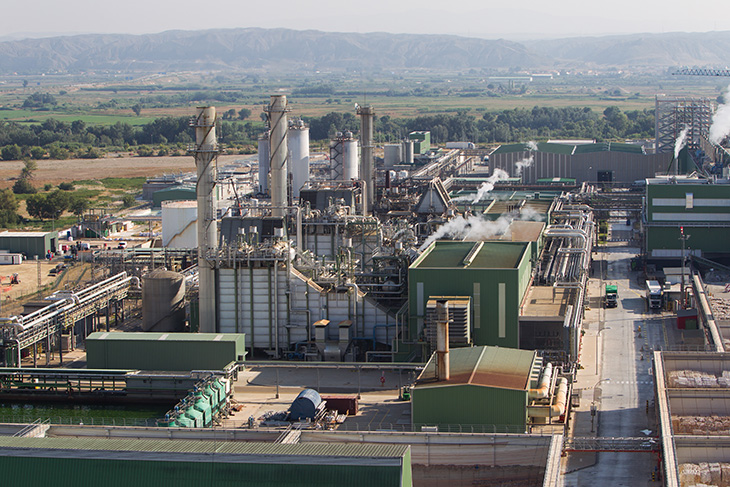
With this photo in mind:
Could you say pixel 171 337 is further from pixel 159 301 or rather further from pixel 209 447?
pixel 209 447

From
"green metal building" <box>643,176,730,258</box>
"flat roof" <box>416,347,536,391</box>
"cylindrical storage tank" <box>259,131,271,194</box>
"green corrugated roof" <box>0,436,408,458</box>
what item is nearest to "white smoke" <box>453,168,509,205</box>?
"cylindrical storage tank" <box>259,131,271,194</box>

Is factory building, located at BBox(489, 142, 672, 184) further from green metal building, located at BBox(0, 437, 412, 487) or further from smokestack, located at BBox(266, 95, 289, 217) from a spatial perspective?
green metal building, located at BBox(0, 437, 412, 487)

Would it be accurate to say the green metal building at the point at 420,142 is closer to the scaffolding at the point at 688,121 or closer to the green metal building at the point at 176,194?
the scaffolding at the point at 688,121

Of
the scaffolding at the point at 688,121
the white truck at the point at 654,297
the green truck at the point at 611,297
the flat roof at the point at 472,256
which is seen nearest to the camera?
the flat roof at the point at 472,256

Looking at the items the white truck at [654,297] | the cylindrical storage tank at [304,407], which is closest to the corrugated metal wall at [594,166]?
the white truck at [654,297]

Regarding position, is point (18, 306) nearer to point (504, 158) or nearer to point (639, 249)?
point (639, 249)

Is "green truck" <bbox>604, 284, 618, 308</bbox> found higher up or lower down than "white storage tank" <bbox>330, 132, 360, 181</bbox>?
lower down

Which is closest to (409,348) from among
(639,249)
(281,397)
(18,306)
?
(281,397)
